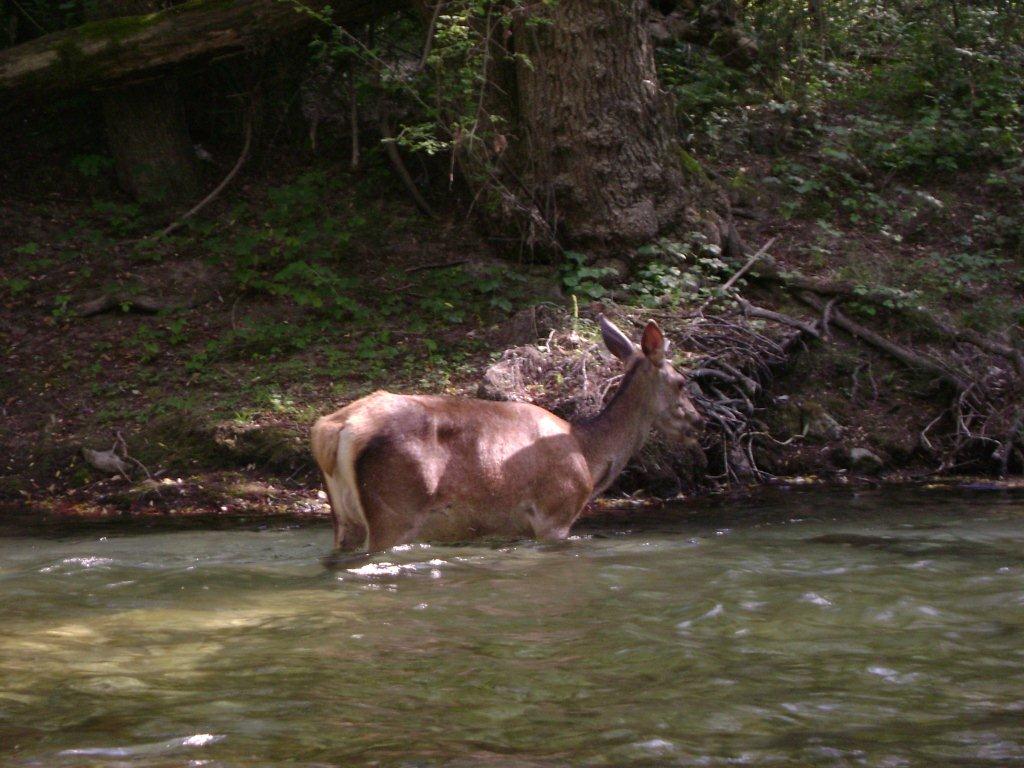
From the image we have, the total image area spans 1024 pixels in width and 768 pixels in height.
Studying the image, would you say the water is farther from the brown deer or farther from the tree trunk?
the tree trunk

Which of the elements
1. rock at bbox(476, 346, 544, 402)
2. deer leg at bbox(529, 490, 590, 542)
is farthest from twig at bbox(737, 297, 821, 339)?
deer leg at bbox(529, 490, 590, 542)

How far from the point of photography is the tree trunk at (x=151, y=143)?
46.5ft

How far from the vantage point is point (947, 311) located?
12.5m

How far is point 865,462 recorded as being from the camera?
11.0 meters

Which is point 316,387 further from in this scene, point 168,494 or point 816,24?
point 816,24

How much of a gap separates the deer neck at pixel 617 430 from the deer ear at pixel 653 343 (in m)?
0.15

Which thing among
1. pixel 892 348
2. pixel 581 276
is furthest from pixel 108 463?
pixel 892 348

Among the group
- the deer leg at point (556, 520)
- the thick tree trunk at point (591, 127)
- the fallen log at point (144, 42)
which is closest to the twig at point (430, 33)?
the thick tree trunk at point (591, 127)

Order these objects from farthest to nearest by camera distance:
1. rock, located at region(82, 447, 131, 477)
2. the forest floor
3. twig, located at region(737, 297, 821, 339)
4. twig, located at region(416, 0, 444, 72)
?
twig, located at region(737, 297, 821, 339) → twig, located at region(416, 0, 444, 72) → the forest floor → rock, located at region(82, 447, 131, 477)

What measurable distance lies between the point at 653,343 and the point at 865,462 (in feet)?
8.99

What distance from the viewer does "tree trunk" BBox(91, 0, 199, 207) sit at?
14180 millimetres

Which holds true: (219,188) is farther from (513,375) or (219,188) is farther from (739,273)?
(739,273)

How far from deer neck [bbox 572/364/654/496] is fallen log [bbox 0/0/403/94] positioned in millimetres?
6157

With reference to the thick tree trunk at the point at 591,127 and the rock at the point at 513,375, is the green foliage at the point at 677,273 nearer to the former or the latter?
the thick tree trunk at the point at 591,127
